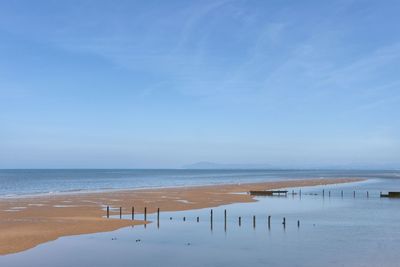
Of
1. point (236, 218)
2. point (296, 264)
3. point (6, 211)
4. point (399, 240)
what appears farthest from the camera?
point (6, 211)

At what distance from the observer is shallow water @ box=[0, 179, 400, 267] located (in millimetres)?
27141

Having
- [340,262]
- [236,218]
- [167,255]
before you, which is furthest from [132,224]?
[340,262]

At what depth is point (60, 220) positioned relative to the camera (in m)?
43.8

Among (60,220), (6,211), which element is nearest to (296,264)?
(60,220)

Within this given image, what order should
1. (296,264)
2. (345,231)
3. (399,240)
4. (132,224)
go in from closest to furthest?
1. (296,264)
2. (399,240)
3. (345,231)
4. (132,224)

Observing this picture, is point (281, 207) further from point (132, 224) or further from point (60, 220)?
point (60, 220)

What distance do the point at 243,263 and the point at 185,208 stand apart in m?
31.3

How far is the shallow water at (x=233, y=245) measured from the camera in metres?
27.1

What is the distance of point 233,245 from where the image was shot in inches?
1270

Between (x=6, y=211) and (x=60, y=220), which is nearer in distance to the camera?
Answer: (x=60, y=220)

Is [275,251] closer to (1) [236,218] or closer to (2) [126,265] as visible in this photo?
(2) [126,265]

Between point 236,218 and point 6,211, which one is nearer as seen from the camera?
point 236,218

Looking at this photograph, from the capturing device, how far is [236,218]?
4744 cm

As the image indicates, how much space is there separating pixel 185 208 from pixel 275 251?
28.4 meters
